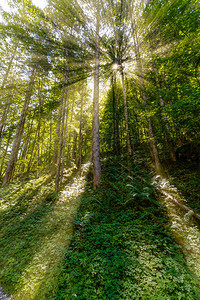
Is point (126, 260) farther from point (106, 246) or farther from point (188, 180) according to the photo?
point (188, 180)

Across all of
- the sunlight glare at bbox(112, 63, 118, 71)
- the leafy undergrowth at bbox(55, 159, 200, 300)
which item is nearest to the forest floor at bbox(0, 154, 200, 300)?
the leafy undergrowth at bbox(55, 159, 200, 300)

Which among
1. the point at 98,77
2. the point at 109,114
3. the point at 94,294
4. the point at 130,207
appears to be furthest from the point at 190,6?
the point at 109,114

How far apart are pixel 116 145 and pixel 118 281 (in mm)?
10841

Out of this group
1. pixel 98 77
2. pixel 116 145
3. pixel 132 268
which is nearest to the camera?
pixel 132 268

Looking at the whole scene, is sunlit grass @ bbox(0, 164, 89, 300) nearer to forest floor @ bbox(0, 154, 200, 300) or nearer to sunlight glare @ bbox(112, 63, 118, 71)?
forest floor @ bbox(0, 154, 200, 300)

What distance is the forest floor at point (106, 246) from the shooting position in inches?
95.9

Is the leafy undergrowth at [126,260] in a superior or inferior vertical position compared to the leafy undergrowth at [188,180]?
inferior

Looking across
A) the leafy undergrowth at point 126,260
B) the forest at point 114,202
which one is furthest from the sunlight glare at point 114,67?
the leafy undergrowth at point 126,260

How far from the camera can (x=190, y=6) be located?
4.45m

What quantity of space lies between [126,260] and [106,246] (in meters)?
0.67

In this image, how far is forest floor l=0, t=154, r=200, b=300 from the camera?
95.9 inches

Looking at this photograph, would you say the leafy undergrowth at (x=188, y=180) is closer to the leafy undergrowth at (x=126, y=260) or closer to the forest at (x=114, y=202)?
the forest at (x=114, y=202)

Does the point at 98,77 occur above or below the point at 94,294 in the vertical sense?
above

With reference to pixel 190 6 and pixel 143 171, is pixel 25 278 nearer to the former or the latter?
pixel 143 171
